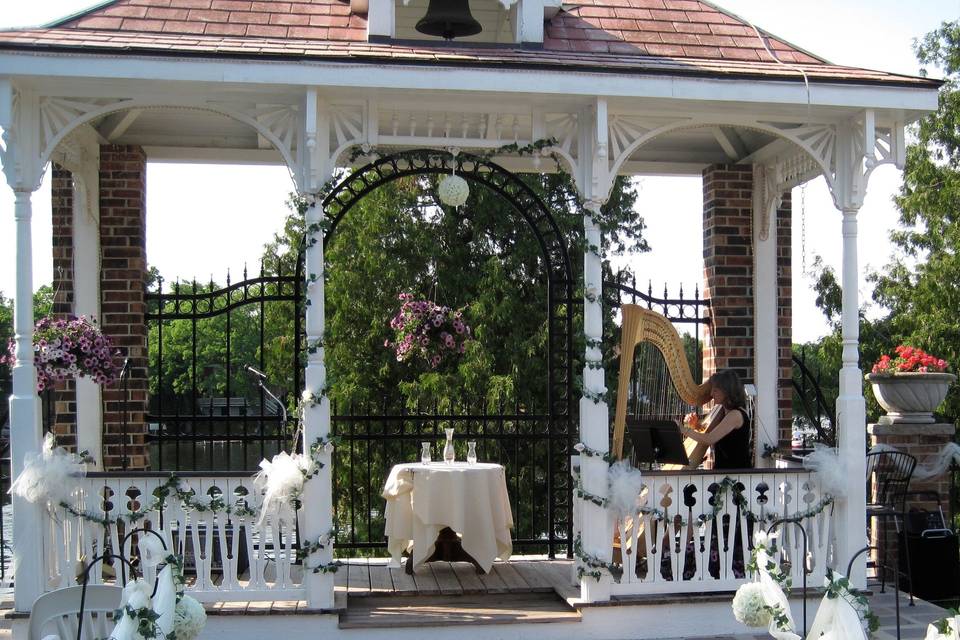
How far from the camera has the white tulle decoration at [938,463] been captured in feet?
27.6

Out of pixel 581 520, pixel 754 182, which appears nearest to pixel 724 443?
pixel 581 520

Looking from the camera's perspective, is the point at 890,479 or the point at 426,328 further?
the point at 426,328

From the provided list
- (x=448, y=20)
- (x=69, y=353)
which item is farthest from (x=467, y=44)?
(x=69, y=353)

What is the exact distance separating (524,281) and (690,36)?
1140 centimetres

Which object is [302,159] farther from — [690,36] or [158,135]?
[690,36]

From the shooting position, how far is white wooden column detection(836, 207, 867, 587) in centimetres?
666

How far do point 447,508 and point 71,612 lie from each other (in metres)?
3.37

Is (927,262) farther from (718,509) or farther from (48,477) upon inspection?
(48,477)

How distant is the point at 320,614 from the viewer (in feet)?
20.6

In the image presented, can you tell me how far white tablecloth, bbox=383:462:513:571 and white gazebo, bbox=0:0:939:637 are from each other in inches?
34.0

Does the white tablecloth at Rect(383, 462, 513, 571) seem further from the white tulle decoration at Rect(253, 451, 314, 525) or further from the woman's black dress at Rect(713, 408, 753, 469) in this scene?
the woman's black dress at Rect(713, 408, 753, 469)

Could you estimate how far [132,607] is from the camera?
368cm

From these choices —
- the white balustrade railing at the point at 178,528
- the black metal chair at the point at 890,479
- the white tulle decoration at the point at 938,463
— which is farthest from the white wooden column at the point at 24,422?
the white tulle decoration at the point at 938,463

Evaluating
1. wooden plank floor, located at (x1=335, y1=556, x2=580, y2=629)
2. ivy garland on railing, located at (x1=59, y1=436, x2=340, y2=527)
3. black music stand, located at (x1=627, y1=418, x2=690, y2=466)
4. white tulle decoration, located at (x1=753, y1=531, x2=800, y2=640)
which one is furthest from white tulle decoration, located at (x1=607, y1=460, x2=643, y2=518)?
white tulle decoration, located at (x1=753, y1=531, x2=800, y2=640)
